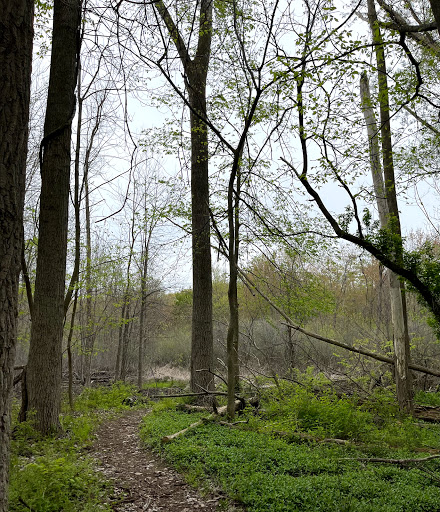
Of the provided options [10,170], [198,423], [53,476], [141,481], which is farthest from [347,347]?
[10,170]

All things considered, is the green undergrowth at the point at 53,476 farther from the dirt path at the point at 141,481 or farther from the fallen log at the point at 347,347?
the fallen log at the point at 347,347

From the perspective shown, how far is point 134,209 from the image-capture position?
18.5 metres

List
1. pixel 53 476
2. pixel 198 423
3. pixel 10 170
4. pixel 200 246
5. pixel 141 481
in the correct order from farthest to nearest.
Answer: pixel 200 246, pixel 198 423, pixel 141 481, pixel 53 476, pixel 10 170

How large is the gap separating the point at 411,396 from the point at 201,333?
5.00 m

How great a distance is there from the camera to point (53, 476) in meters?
3.89

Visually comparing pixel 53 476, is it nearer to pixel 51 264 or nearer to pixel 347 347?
pixel 51 264

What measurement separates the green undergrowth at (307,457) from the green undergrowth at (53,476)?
111 cm

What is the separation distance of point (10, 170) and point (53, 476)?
9.77 feet

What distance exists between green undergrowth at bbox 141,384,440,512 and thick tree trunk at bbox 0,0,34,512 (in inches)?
107

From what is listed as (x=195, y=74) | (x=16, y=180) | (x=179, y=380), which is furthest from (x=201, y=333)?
(x=179, y=380)

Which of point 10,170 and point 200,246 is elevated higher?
point 200,246

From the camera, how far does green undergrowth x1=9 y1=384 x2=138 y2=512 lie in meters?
3.54

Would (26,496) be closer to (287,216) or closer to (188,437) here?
(188,437)

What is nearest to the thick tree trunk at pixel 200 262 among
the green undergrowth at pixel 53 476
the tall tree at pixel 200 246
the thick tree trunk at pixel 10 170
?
the tall tree at pixel 200 246
